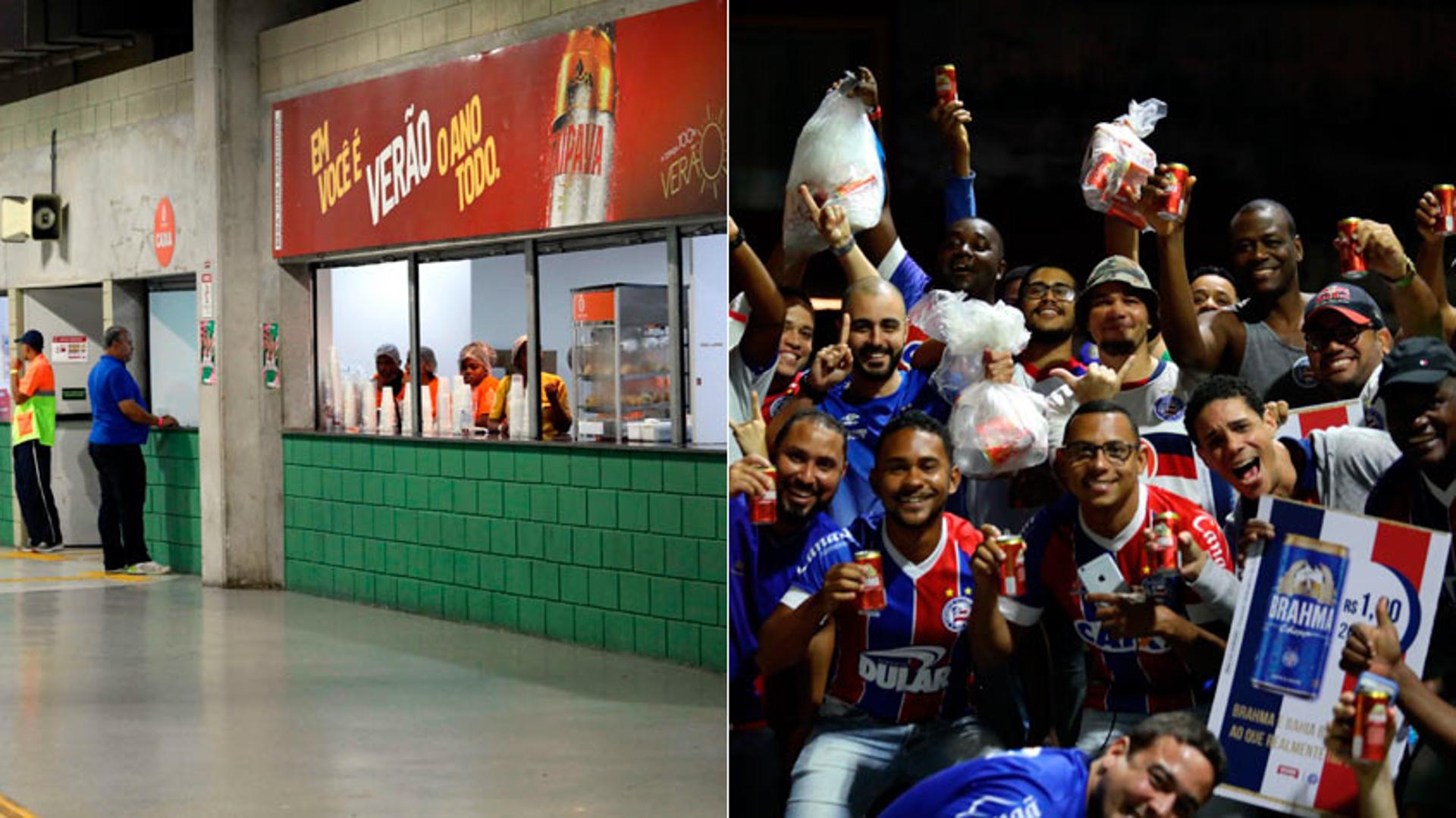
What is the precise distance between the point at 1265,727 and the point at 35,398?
14673 millimetres

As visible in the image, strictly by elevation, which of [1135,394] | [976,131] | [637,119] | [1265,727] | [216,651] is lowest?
[216,651]

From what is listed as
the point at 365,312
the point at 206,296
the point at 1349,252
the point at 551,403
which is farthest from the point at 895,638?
the point at 206,296

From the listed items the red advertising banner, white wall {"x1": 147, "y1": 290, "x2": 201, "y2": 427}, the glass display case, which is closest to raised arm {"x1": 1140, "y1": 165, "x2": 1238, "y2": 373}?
the red advertising banner

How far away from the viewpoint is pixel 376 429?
42.0 ft

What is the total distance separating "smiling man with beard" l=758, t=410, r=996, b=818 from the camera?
9.82ft

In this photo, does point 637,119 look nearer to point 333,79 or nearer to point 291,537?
point 333,79

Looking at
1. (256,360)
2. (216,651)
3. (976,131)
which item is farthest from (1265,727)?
(256,360)

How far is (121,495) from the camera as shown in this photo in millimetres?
14398

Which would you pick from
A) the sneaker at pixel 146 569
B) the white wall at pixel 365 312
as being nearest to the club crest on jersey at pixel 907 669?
the white wall at pixel 365 312

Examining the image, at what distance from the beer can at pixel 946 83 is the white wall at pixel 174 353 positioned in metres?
13.0

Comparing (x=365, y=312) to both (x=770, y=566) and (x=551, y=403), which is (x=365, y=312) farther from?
(x=770, y=566)

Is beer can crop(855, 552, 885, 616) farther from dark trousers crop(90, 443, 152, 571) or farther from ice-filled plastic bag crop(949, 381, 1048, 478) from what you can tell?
dark trousers crop(90, 443, 152, 571)

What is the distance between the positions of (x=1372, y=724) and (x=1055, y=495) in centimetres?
55

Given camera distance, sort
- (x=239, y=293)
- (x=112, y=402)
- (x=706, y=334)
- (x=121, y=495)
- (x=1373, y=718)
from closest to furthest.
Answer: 1. (x=1373, y=718)
2. (x=706, y=334)
3. (x=239, y=293)
4. (x=112, y=402)
5. (x=121, y=495)
